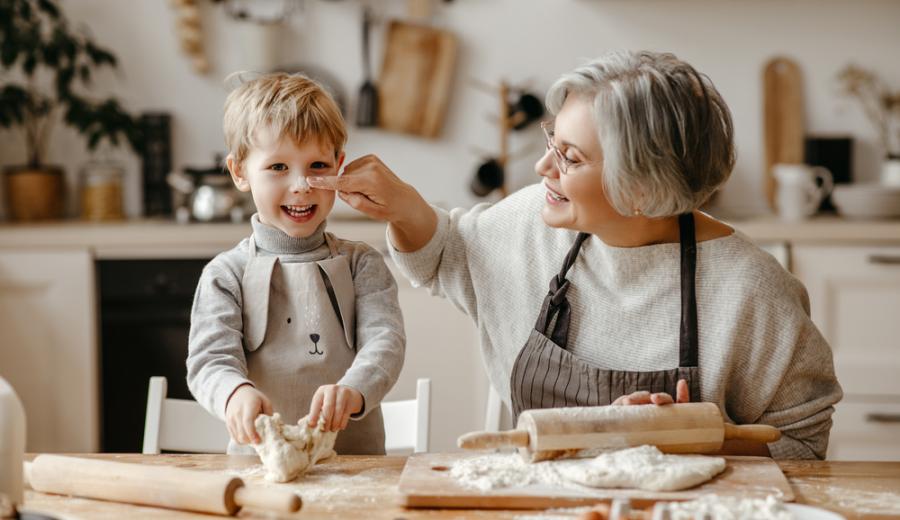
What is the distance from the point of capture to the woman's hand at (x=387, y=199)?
1.52 meters

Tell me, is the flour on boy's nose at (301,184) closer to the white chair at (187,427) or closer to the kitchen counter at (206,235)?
the white chair at (187,427)

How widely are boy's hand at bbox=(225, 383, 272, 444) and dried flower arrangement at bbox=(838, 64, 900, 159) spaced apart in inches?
106

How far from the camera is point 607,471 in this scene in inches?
46.3

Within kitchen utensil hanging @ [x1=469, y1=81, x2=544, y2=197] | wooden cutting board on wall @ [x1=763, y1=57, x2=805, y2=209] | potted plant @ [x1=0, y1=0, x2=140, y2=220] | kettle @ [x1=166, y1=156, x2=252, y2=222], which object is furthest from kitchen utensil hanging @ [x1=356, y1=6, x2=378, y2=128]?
wooden cutting board on wall @ [x1=763, y1=57, x2=805, y2=209]

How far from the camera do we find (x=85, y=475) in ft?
3.94

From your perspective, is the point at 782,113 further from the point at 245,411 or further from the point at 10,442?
the point at 10,442

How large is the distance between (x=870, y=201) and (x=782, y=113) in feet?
1.72

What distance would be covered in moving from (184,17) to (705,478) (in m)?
2.68

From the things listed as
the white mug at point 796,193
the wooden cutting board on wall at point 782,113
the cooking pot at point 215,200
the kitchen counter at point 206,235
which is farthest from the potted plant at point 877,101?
the cooking pot at point 215,200

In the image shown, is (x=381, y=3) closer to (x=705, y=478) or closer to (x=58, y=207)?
(x=58, y=207)

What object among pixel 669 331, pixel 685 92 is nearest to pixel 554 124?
pixel 685 92

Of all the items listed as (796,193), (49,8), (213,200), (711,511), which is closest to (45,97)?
(49,8)

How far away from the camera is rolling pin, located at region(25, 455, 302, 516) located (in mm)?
1104

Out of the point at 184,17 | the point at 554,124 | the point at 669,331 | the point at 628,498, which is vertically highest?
the point at 184,17
